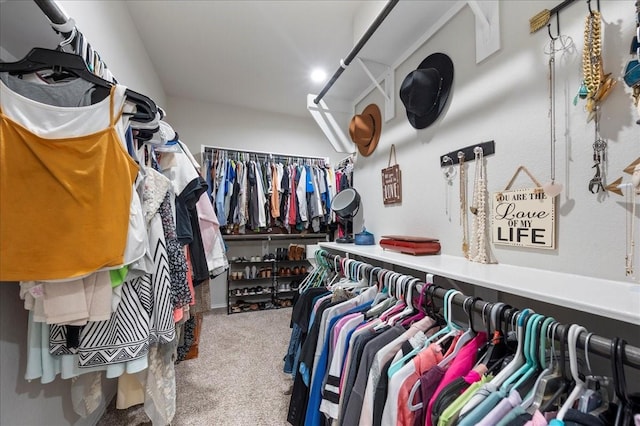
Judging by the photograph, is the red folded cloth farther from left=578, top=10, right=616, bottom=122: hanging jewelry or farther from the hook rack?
left=578, top=10, right=616, bottom=122: hanging jewelry

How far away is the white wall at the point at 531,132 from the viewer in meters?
0.71

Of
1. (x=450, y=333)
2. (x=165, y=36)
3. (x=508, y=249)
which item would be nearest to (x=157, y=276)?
(x=450, y=333)

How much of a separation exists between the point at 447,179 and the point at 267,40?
1986 millimetres

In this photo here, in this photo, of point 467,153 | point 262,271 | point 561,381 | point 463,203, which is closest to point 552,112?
point 467,153

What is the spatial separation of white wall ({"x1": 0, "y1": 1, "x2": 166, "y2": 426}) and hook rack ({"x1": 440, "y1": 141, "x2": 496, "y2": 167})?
5.26ft

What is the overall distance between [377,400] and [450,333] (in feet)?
1.01

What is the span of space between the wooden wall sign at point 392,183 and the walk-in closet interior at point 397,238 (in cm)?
2

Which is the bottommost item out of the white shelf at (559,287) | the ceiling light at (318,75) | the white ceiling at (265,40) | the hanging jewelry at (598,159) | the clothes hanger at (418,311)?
the clothes hanger at (418,311)

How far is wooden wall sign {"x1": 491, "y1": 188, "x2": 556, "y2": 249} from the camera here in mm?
860

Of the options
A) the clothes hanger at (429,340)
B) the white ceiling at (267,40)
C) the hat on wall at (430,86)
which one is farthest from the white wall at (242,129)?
the clothes hanger at (429,340)

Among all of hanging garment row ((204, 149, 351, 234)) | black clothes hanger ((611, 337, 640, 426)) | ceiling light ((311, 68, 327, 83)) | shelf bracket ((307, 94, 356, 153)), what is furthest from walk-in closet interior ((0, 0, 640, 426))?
hanging garment row ((204, 149, 351, 234))

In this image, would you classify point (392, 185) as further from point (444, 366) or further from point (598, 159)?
point (444, 366)

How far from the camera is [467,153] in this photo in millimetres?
1162

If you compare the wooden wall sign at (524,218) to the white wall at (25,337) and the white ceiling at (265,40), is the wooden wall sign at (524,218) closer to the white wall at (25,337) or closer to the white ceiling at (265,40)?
the white ceiling at (265,40)
